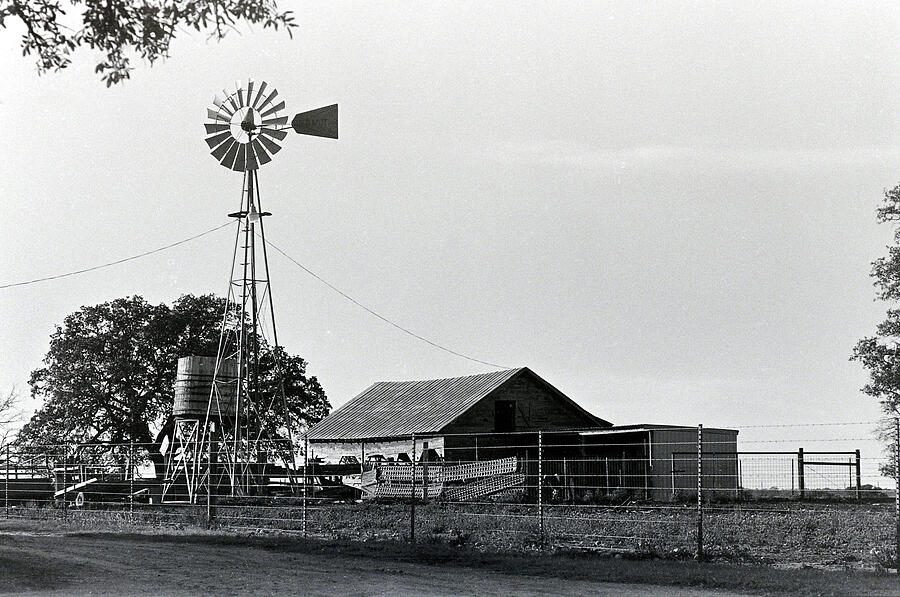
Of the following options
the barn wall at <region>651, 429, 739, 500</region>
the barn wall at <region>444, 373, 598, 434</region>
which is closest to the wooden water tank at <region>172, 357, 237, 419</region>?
the barn wall at <region>444, 373, 598, 434</region>

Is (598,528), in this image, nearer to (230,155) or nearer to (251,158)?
(251,158)

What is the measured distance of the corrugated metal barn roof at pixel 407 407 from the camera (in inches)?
1709

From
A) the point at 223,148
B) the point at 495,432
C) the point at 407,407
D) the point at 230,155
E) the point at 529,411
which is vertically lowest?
the point at 495,432

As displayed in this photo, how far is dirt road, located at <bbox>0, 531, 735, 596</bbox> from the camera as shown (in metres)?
12.4

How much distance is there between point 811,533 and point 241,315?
58.8 ft

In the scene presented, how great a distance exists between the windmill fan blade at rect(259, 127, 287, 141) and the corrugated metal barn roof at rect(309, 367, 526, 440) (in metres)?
14.9

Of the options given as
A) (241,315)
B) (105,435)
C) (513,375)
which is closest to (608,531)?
(241,315)

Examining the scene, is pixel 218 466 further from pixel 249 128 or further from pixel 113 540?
pixel 113 540

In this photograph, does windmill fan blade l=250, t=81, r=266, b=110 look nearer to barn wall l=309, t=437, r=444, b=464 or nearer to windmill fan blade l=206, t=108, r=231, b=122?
windmill fan blade l=206, t=108, r=231, b=122

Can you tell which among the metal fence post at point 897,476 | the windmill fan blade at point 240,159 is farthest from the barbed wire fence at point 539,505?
the windmill fan blade at point 240,159

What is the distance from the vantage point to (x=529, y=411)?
4503 centimetres

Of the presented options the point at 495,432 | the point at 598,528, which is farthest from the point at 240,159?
the point at 598,528

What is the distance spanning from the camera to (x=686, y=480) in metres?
38.8

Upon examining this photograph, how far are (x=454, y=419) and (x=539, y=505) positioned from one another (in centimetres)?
2450
